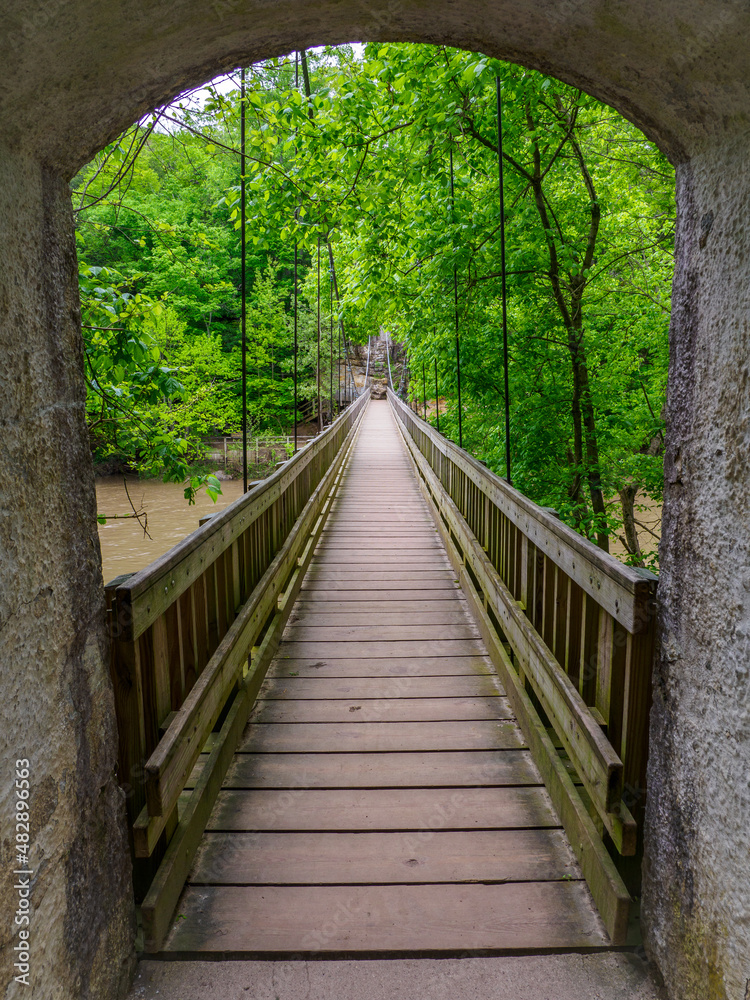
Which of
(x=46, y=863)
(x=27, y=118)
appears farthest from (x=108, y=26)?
(x=46, y=863)

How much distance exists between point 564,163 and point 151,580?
6.67 meters

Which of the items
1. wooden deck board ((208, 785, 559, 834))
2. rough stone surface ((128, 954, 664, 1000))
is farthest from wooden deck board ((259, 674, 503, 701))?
rough stone surface ((128, 954, 664, 1000))

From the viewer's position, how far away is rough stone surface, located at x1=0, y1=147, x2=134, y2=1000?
1233mm

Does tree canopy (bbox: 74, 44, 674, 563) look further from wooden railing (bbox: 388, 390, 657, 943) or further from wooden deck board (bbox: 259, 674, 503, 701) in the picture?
wooden railing (bbox: 388, 390, 657, 943)

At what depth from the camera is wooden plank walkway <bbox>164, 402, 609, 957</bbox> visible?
1.78 metres

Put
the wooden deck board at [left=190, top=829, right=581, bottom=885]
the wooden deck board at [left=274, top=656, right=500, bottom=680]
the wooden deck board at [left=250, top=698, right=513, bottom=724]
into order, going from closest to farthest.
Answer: the wooden deck board at [left=190, top=829, right=581, bottom=885] → the wooden deck board at [left=250, top=698, right=513, bottom=724] → the wooden deck board at [left=274, top=656, right=500, bottom=680]

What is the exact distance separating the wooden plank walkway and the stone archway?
1.15 feet

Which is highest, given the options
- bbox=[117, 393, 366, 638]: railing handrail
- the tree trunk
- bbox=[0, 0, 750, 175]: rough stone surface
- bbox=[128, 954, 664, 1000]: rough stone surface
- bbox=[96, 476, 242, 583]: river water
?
bbox=[0, 0, 750, 175]: rough stone surface

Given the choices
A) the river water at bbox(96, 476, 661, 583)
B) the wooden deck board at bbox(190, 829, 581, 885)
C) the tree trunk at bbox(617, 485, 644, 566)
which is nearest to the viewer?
the wooden deck board at bbox(190, 829, 581, 885)

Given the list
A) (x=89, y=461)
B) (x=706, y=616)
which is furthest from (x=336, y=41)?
(x=706, y=616)

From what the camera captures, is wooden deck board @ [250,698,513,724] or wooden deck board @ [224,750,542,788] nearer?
wooden deck board @ [224,750,542,788]

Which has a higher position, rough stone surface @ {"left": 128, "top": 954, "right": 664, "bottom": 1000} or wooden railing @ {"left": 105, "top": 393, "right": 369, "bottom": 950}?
wooden railing @ {"left": 105, "top": 393, "right": 369, "bottom": 950}

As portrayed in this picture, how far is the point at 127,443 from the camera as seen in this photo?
13.7 ft

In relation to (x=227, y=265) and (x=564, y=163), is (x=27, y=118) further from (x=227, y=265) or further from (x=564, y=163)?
(x=227, y=265)
